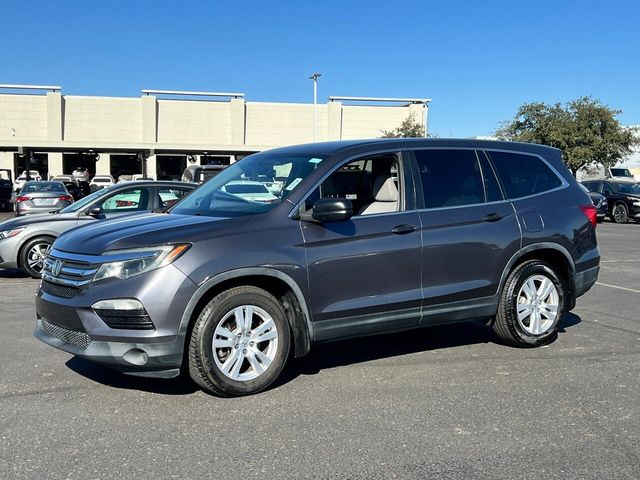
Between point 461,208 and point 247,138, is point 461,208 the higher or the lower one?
the lower one

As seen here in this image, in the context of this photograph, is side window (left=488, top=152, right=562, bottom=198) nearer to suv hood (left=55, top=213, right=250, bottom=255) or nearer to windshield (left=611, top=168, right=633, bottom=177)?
suv hood (left=55, top=213, right=250, bottom=255)

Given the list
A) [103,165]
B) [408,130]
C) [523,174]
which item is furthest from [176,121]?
[523,174]

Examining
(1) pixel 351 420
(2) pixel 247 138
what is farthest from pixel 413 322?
(2) pixel 247 138

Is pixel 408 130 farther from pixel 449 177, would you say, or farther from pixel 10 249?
pixel 449 177

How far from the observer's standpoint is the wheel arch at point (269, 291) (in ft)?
14.7

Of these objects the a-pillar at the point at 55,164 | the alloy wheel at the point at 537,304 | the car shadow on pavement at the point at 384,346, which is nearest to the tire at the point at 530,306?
the alloy wheel at the point at 537,304

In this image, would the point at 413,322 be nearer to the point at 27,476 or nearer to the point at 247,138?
the point at 27,476

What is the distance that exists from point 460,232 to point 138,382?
2.88 meters

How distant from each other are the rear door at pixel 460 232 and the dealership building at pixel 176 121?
4400 cm

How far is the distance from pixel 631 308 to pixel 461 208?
3706 mm

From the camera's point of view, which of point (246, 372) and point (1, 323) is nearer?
point (246, 372)

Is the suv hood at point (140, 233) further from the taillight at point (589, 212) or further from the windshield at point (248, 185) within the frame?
the taillight at point (589, 212)

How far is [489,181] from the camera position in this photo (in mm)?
6012

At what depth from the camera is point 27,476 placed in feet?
11.4
